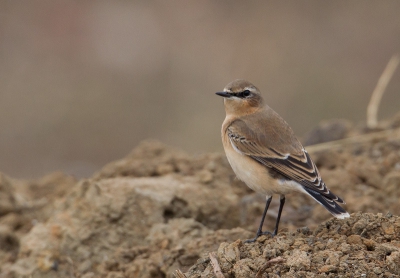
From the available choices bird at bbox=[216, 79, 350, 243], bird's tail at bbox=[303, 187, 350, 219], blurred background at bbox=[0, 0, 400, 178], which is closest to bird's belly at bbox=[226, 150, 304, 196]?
bird at bbox=[216, 79, 350, 243]

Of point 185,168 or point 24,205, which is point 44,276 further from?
point 185,168

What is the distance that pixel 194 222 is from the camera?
716 centimetres

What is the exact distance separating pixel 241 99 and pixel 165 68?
46.9 feet

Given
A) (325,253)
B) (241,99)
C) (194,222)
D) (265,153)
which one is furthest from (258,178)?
(325,253)

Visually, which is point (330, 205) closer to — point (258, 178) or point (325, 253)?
point (325, 253)

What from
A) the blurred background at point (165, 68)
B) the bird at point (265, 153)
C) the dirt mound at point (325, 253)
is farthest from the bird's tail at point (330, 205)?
the blurred background at point (165, 68)

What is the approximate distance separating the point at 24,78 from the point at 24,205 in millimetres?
13660

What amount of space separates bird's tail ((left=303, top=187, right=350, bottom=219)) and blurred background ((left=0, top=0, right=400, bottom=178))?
33.7 feet

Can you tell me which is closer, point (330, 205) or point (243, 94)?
point (330, 205)

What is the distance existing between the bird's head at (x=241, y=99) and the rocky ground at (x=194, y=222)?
3.39 feet

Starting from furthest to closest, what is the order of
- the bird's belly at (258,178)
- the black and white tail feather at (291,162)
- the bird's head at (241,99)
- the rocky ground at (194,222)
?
the bird's head at (241,99)
the bird's belly at (258,178)
the black and white tail feather at (291,162)
the rocky ground at (194,222)

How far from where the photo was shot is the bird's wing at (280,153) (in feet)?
20.8

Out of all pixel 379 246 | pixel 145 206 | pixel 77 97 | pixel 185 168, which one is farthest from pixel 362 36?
Result: pixel 379 246

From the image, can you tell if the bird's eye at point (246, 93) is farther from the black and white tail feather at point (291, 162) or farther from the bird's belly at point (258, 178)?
the bird's belly at point (258, 178)
